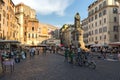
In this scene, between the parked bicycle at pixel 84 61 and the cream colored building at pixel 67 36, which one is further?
the cream colored building at pixel 67 36

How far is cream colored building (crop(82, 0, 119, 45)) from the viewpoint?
265 ft

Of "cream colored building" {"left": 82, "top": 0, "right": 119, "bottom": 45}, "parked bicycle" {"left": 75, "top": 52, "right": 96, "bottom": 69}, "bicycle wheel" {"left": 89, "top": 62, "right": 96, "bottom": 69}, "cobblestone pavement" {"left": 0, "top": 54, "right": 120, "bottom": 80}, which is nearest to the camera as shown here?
"cobblestone pavement" {"left": 0, "top": 54, "right": 120, "bottom": 80}

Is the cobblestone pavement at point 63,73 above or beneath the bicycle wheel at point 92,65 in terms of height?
beneath

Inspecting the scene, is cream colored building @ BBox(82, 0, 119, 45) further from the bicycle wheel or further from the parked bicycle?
the bicycle wheel

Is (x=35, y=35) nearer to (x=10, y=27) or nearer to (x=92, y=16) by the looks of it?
(x=92, y=16)

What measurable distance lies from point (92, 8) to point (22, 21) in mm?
29660

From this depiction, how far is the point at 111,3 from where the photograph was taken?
A: 80938mm

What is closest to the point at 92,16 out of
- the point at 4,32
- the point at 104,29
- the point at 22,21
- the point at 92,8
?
the point at 92,8

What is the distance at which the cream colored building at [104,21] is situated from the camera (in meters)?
80.8

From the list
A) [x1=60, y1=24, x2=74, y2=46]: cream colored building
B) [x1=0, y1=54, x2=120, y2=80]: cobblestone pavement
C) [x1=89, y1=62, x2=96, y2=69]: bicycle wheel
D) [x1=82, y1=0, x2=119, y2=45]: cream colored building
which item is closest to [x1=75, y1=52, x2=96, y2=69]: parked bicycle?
[x1=89, y1=62, x2=96, y2=69]: bicycle wheel

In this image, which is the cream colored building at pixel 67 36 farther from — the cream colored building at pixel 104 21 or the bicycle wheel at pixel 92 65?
the bicycle wheel at pixel 92 65

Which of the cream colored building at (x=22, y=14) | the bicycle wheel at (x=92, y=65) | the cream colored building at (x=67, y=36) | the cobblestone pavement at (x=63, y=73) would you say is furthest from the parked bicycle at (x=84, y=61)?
the cream colored building at (x=67, y=36)

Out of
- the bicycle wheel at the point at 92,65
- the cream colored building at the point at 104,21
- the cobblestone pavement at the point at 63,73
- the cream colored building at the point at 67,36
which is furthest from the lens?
the cream colored building at the point at 67,36

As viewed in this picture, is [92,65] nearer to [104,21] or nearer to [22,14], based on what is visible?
[104,21]
